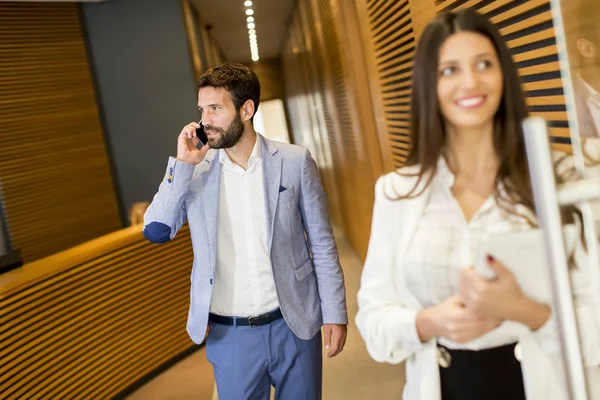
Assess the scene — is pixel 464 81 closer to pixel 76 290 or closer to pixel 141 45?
pixel 76 290

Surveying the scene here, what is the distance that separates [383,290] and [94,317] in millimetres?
3738

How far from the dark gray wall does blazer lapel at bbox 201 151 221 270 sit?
475cm

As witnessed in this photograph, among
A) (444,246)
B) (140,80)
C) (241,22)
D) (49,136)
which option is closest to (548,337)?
(444,246)

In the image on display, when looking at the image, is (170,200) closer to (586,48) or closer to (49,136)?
(586,48)

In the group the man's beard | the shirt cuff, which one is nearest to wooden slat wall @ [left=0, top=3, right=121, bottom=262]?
the man's beard

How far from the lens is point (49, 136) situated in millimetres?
6621

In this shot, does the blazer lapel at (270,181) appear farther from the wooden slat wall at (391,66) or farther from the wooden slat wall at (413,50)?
the wooden slat wall at (391,66)

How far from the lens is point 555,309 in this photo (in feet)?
2.47

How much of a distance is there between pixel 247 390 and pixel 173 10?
217 inches

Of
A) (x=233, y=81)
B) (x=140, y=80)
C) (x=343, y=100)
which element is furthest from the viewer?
(x=140, y=80)

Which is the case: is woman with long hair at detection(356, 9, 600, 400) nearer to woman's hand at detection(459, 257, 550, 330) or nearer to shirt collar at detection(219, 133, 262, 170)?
woman's hand at detection(459, 257, 550, 330)

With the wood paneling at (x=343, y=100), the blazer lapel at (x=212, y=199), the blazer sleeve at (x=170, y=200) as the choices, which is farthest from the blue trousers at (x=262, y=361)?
the wood paneling at (x=343, y=100)

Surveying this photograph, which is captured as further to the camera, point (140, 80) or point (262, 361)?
point (140, 80)

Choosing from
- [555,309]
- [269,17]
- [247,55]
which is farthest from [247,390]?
[247,55]
